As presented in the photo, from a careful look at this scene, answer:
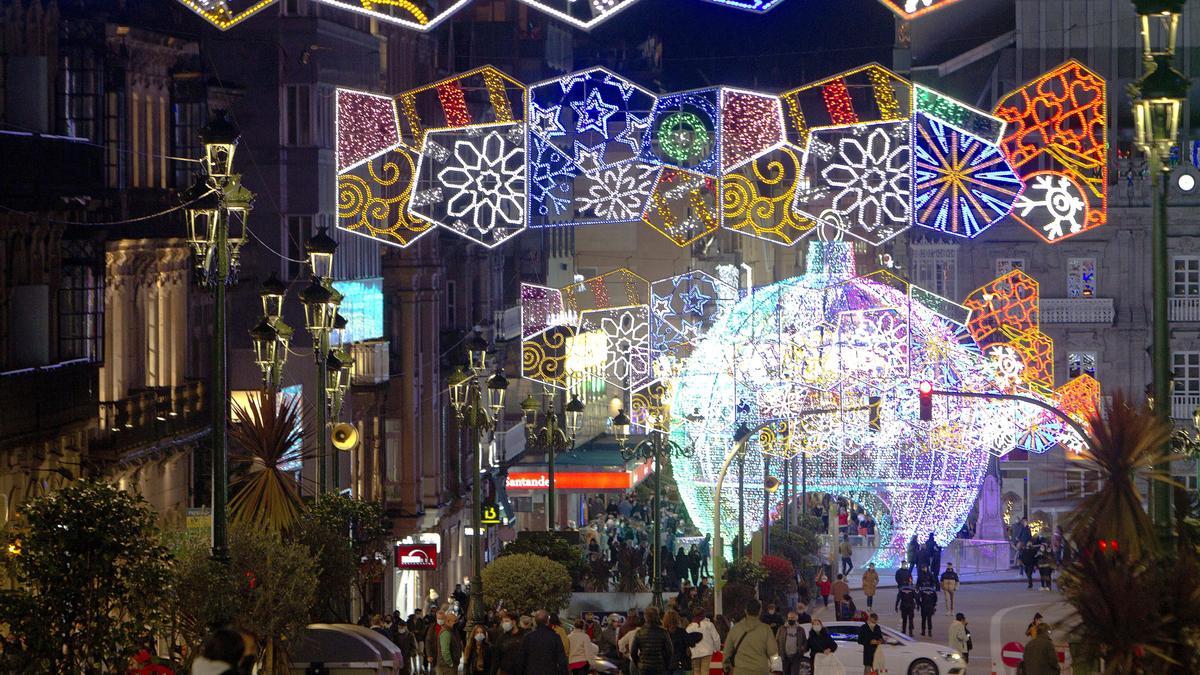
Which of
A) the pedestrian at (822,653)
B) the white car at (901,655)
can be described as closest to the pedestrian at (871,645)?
the pedestrian at (822,653)

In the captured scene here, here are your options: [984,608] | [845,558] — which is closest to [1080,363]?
[845,558]

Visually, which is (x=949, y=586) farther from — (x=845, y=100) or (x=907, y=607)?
(x=845, y=100)

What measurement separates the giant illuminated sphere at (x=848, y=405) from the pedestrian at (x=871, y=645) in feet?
46.5

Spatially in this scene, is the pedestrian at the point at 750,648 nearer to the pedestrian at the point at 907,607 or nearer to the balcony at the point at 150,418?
the balcony at the point at 150,418

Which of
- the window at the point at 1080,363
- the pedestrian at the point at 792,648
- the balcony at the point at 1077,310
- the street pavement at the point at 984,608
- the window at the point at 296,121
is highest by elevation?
the window at the point at 296,121

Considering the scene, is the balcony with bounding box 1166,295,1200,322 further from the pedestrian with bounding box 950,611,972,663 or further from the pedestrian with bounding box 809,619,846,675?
the pedestrian with bounding box 809,619,846,675

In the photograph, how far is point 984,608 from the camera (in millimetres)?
50375

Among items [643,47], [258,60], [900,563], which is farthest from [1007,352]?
[643,47]

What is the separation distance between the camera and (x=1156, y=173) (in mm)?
17797

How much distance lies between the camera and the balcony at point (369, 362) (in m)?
50.4

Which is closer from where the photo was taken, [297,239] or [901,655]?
[901,655]

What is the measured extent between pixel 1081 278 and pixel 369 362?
29.7 metres

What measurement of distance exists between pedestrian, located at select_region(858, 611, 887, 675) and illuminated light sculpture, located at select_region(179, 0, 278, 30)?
16138 millimetres

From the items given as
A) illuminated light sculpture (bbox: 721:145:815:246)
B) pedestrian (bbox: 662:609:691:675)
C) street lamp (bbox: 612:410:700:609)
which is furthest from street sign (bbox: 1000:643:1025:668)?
street lamp (bbox: 612:410:700:609)
